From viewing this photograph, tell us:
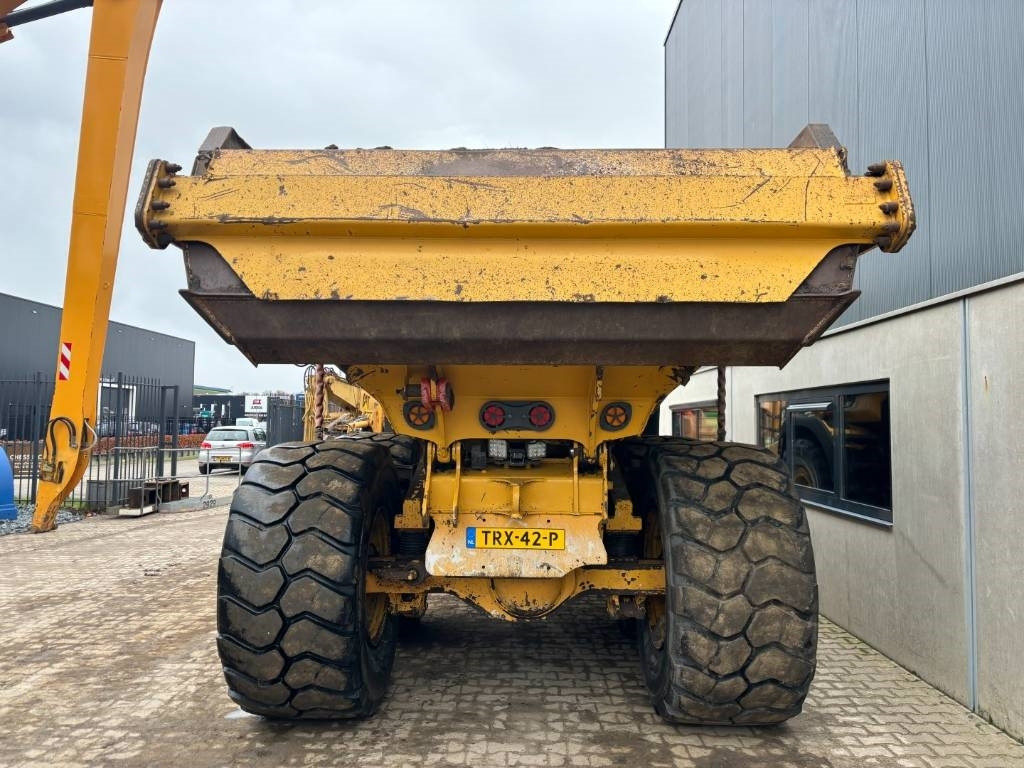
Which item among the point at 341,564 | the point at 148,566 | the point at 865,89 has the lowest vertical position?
the point at 148,566

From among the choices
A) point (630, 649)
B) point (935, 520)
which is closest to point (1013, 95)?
point (935, 520)

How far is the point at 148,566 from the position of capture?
25.2 feet

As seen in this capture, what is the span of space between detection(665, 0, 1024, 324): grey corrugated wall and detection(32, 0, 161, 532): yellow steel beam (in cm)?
688

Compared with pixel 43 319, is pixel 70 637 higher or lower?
lower

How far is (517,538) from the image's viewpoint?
3.33 metres

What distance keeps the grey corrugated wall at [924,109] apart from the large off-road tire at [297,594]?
3.59 m

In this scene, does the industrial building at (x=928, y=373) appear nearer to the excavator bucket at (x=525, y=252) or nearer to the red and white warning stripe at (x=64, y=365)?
the excavator bucket at (x=525, y=252)

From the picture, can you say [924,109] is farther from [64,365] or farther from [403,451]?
[64,365]

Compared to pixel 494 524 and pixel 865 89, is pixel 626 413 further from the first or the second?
pixel 865 89

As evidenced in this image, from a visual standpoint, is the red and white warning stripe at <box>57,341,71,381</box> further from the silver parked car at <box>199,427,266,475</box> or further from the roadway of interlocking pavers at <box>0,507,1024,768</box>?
the silver parked car at <box>199,427,266,475</box>

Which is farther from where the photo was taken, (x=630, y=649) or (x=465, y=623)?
(x=465, y=623)

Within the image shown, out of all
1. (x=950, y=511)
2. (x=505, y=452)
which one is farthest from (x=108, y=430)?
(x=950, y=511)

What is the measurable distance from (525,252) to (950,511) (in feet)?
10.00

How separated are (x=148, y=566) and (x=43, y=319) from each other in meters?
27.5
